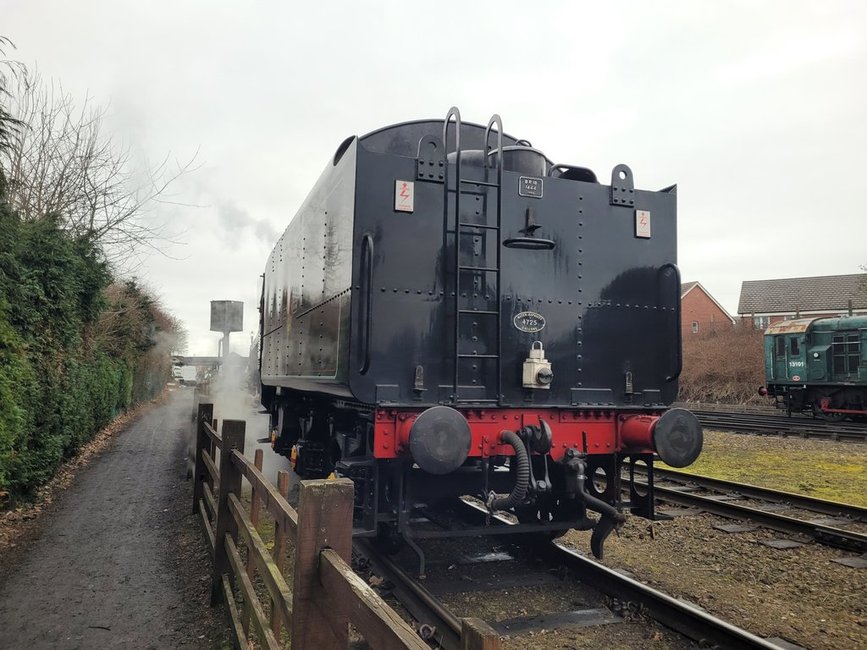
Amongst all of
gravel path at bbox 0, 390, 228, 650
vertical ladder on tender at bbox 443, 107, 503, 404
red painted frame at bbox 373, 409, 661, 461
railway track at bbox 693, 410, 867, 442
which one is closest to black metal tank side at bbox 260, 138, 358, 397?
red painted frame at bbox 373, 409, 661, 461

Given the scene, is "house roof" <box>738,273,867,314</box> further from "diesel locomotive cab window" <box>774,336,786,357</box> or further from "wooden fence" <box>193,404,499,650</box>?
"wooden fence" <box>193,404,499,650</box>

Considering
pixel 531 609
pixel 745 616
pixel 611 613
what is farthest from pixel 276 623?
pixel 745 616

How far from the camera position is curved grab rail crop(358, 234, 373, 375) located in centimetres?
405

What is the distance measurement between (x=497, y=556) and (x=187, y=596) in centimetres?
253

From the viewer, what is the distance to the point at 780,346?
20.1m

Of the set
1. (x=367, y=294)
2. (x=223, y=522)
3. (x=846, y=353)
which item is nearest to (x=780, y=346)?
(x=846, y=353)

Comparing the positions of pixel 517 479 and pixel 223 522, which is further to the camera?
pixel 223 522

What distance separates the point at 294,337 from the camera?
6.61 m

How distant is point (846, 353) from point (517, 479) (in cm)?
1837

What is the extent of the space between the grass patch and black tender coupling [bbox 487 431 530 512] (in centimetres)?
619

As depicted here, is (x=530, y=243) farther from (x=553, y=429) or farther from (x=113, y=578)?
(x=113, y=578)

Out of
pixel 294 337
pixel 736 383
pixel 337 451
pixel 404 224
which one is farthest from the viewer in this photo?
pixel 736 383

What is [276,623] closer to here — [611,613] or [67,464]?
[611,613]

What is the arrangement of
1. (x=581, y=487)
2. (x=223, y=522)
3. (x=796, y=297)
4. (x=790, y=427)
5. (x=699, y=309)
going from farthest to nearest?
(x=699, y=309) < (x=796, y=297) < (x=790, y=427) < (x=223, y=522) < (x=581, y=487)
